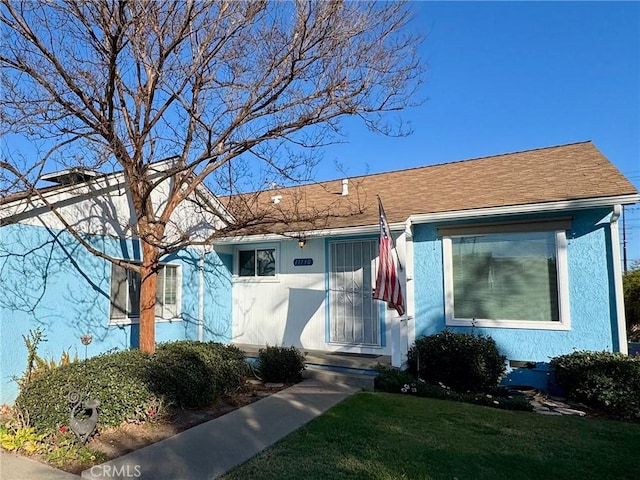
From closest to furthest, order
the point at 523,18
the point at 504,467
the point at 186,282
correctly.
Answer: the point at 504,467, the point at 523,18, the point at 186,282

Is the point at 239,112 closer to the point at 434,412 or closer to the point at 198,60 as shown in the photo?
the point at 198,60

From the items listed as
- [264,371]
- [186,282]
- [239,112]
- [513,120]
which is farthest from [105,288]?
[513,120]

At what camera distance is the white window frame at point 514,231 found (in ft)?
25.6

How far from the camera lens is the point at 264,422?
5957 millimetres

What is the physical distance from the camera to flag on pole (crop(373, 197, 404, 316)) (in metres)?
7.39

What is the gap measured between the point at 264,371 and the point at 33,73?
6.32 meters

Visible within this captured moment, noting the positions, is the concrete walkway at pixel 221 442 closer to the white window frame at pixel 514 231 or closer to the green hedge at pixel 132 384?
the green hedge at pixel 132 384

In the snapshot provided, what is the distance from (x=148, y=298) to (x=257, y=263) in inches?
163

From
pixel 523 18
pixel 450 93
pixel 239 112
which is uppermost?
pixel 523 18

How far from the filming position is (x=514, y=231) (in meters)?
8.26

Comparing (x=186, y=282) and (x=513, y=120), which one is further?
(x=513, y=120)

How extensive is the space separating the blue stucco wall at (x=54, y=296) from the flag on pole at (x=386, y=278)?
5371 mm

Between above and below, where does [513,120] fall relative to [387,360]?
above

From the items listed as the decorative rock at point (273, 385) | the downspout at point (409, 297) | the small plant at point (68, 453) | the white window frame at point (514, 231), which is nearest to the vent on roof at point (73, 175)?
the small plant at point (68, 453)
